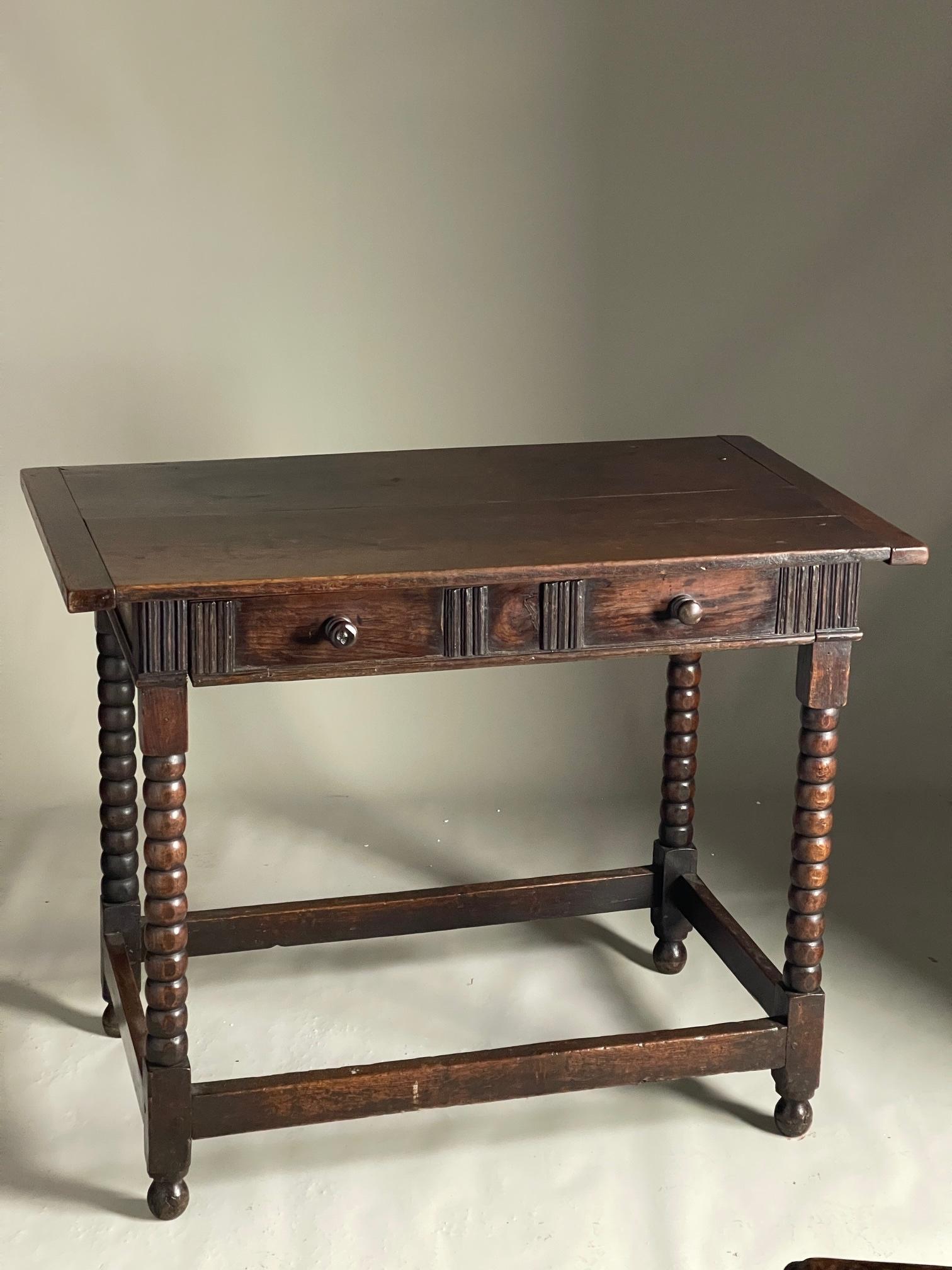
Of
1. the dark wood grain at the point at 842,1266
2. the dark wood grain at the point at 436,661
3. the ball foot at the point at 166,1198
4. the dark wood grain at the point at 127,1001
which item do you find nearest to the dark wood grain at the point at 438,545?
the dark wood grain at the point at 436,661

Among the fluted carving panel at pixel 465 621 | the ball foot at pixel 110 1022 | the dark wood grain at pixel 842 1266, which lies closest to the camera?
the dark wood grain at pixel 842 1266

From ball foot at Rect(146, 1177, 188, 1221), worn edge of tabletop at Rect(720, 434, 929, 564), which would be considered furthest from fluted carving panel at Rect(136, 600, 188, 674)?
worn edge of tabletop at Rect(720, 434, 929, 564)

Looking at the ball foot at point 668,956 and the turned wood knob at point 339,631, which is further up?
the turned wood knob at point 339,631

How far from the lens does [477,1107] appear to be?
10.4ft

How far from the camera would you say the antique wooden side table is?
261 centimetres

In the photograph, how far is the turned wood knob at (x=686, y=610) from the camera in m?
2.73

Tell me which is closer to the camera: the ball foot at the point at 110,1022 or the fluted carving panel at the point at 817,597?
the fluted carving panel at the point at 817,597

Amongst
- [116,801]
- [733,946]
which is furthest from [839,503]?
[116,801]

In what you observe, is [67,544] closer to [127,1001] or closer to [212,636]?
[212,636]

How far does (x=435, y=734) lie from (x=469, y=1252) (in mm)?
1949

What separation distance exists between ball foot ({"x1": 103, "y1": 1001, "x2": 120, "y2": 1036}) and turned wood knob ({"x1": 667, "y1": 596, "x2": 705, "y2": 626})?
4.64 feet

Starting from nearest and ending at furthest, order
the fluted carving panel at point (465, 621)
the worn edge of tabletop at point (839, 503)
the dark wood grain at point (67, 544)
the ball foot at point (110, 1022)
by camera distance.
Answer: the dark wood grain at point (67, 544) → the fluted carving panel at point (465, 621) → the worn edge of tabletop at point (839, 503) → the ball foot at point (110, 1022)

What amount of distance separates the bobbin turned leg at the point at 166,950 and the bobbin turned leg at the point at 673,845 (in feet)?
3.96

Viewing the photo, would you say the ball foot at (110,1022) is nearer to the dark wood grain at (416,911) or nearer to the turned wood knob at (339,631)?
the dark wood grain at (416,911)
